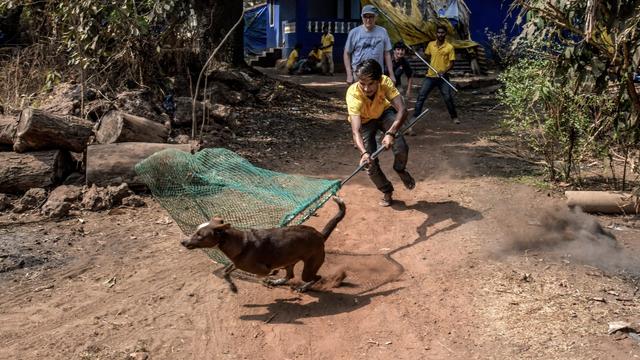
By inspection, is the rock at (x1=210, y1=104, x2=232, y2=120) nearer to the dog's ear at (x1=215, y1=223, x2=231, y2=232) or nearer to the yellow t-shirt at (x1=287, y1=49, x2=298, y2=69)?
the dog's ear at (x1=215, y1=223, x2=231, y2=232)

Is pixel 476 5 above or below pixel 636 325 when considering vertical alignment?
above

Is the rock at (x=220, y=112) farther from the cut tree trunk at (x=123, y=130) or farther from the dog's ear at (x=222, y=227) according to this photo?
the dog's ear at (x=222, y=227)

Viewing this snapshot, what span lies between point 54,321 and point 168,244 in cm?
157

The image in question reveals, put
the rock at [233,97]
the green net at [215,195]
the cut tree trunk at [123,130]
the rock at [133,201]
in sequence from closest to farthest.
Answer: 1. the green net at [215,195]
2. the rock at [133,201]
3. the cut tree trunk at [123,130]
4. the rock at [233,97]

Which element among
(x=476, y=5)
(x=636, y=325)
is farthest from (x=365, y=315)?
(x=476, y=5)

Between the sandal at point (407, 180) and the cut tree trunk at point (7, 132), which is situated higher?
the cut tree trunk at point (7, 132)

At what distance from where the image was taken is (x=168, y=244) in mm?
5914

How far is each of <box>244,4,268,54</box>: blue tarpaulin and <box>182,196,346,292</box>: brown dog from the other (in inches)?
895

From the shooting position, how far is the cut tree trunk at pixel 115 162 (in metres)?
6.88

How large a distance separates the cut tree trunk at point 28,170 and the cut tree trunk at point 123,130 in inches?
22.5

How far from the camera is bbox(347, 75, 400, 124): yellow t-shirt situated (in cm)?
606

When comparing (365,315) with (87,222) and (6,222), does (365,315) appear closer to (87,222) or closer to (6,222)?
(87,222)

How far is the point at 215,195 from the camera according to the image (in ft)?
17.9

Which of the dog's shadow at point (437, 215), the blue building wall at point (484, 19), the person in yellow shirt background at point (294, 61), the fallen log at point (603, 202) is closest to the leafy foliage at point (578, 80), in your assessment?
the fallen log at point (603, 202)
